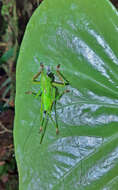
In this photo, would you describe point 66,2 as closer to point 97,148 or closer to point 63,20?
point 63,20

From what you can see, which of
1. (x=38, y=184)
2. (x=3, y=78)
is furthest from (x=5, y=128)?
(x=38, y=184)

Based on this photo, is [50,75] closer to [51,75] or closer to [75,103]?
[51,75]

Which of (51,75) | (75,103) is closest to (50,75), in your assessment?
(51,75)

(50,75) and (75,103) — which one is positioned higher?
(50,75)
